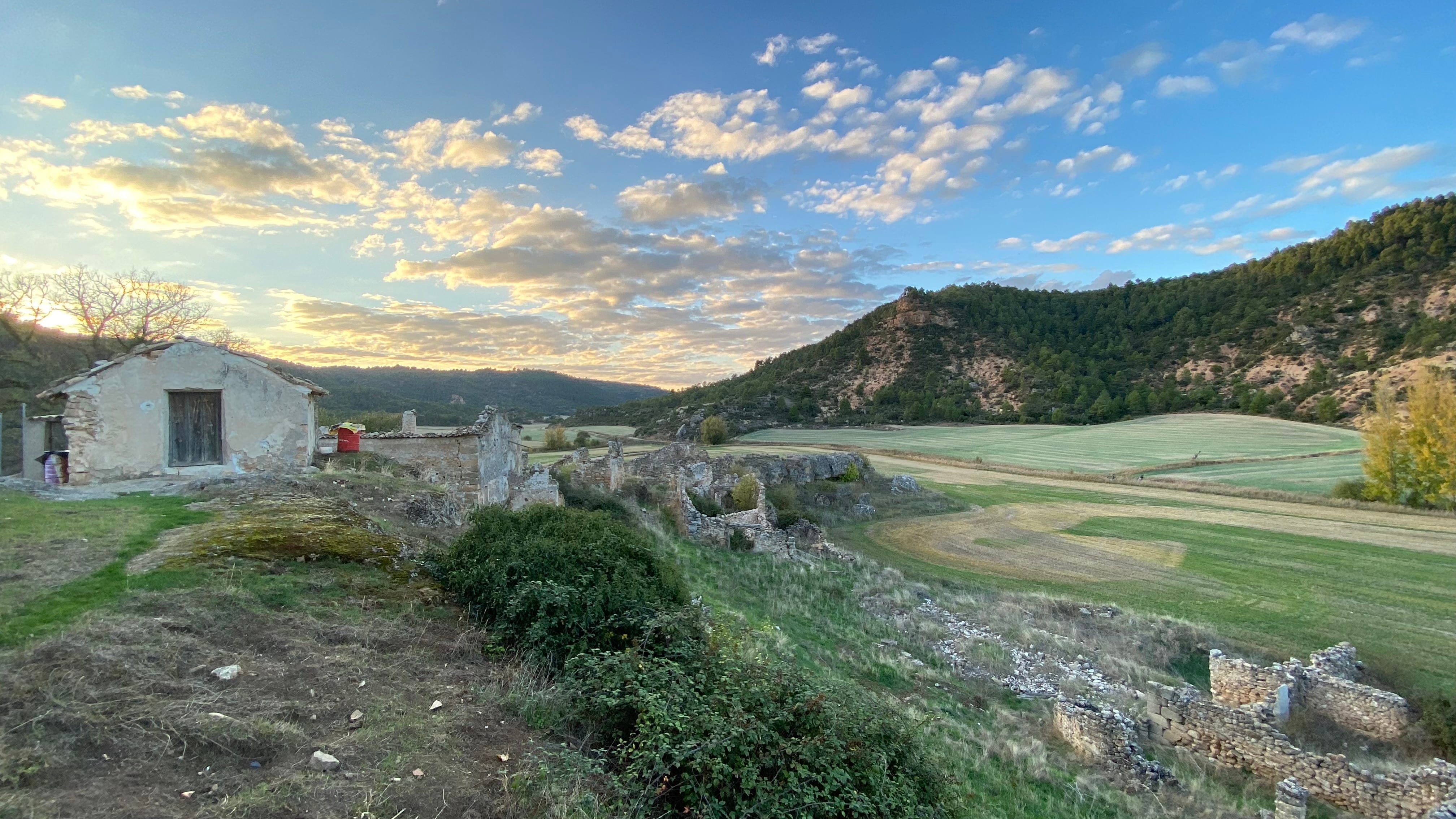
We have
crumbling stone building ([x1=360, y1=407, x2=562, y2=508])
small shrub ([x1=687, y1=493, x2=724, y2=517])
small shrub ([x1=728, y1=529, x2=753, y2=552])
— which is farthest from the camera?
small shrub ([x1=687, y1=493, x2=724, y2=517])

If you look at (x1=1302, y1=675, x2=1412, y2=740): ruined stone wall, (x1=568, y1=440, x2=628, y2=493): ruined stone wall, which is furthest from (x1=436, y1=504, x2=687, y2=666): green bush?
(x1=568, y1=440, x2=628, y2=493): ruined stone wall

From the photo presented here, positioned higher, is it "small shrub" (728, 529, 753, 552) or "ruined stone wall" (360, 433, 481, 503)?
"ruined stone wall" (360, 433, 481, 503)

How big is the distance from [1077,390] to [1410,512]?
49.2 m

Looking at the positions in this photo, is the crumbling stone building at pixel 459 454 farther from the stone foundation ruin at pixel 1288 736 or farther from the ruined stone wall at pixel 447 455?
the stone foundation ruin at pixel 1288 736

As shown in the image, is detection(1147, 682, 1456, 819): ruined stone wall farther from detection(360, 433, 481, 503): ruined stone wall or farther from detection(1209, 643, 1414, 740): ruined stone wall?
detection(360, 433, 481, 503): ruined stone wall

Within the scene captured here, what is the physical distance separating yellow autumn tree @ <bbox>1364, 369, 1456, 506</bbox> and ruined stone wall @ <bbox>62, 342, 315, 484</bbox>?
50820 mm

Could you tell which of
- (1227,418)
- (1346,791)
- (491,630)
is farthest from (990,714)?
(1227,418)

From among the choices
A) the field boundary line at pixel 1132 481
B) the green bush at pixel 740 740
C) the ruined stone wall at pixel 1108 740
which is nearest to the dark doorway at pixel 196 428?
the green bush at pixel 740 740

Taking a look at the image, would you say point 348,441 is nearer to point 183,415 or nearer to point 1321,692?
point 183,415

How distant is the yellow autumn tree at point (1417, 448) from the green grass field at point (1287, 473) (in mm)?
2747

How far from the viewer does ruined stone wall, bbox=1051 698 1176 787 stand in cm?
990

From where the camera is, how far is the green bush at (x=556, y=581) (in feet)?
23.6

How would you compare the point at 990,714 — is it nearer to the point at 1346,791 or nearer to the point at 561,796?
the point at 1346,791

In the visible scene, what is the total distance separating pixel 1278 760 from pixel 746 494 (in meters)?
21.2
